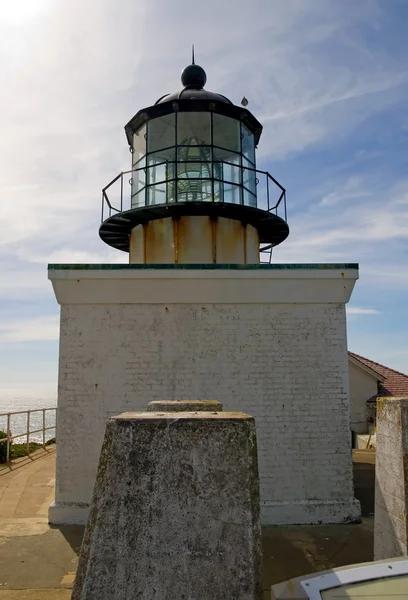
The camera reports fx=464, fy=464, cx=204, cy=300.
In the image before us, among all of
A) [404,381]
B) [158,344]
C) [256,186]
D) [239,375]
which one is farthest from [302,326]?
[404,381]

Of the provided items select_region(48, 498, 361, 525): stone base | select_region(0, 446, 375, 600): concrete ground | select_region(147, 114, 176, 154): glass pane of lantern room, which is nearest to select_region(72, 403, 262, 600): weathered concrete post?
select_region(0, 446, 375, 600): concrete ground

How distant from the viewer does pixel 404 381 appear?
2239cm

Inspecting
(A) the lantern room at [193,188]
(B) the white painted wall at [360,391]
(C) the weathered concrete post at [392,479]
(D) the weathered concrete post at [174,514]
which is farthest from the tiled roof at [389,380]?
(D) the weathered concrete post at [174,514]

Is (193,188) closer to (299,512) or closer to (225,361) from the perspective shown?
(225,361)

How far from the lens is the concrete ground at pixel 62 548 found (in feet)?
16.7

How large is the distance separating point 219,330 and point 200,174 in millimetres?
4171

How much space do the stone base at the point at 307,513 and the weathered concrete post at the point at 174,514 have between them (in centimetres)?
505

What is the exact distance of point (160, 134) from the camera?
33.6 ft

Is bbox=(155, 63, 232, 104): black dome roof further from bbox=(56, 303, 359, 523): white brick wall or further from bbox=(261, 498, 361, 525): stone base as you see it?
bbox=(261, 498, 361, 525): stone base

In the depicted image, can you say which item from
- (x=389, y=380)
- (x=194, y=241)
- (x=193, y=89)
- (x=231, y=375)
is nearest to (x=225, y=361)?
(x=231, y=375)

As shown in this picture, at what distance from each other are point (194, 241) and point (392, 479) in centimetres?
643

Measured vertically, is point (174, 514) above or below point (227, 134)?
below

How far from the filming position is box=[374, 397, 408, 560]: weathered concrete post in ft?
12.6

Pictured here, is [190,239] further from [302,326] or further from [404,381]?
[404,381]
